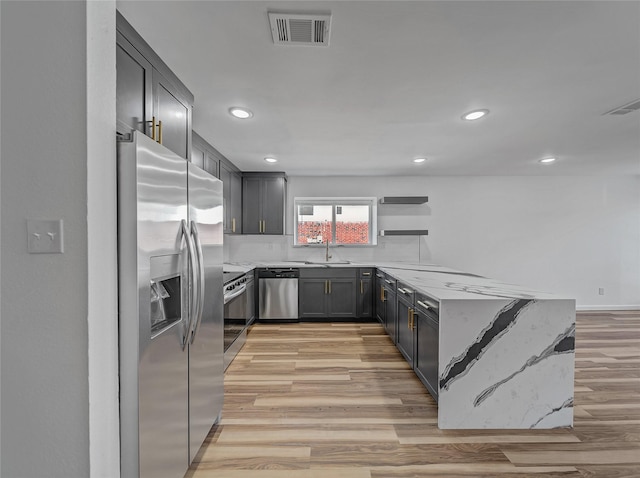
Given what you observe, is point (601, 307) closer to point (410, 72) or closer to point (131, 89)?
point (410, 72)

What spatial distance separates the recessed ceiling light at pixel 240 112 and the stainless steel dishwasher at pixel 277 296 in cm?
266

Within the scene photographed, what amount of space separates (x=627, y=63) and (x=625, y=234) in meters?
5.41

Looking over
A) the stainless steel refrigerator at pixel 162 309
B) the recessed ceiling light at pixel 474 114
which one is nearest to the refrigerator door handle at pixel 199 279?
the stainless steel refrigerator at pixel 162 309

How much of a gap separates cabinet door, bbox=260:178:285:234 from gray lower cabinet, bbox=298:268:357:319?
3.07 ft

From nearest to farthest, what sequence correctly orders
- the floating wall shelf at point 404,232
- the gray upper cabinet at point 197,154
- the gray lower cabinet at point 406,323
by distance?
the gray lower cabinet at point 406,323 < the gray upper cabinet at point 197,154 < the floating wall shelf at point 404,232

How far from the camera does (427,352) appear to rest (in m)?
2.66

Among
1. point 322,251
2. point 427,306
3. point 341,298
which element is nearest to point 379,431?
point 427,306

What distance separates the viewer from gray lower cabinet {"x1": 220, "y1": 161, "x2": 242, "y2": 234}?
4.52m

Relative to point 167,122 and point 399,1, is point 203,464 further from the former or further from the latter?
point 399,1

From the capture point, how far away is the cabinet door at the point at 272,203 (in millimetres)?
5359

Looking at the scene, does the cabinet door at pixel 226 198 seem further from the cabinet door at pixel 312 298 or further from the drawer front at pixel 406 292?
the drawer front at pixel 406 292

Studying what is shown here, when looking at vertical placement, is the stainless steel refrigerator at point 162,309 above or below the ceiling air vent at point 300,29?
below

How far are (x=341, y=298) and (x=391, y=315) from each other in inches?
44.2

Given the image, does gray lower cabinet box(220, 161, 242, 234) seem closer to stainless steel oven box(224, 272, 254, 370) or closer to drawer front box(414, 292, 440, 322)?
stainless steel oven box(224, 272, 254, 370)
